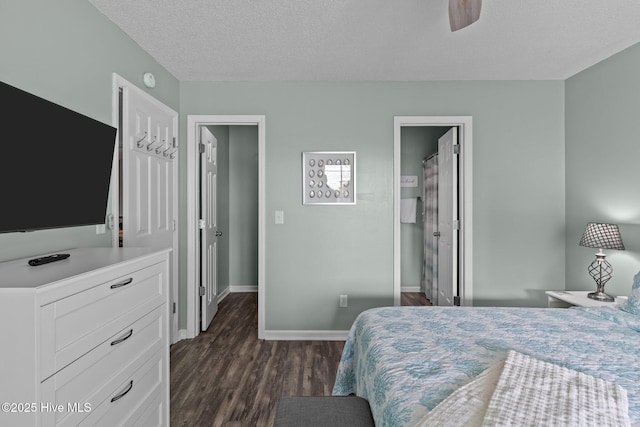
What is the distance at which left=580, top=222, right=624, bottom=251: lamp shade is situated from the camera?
7.80 feet

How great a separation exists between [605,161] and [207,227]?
3.76m

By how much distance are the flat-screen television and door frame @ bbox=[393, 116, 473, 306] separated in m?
2.41

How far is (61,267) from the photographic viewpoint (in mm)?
1241

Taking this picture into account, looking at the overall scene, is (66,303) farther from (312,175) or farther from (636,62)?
(636,62)

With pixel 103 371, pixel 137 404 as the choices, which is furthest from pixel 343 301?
pixel 103 371

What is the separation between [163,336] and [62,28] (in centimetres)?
177

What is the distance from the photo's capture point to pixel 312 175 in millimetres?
3227

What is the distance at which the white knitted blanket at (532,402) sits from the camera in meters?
0.85

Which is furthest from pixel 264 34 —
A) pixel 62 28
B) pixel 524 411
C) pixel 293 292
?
pixel 524 411

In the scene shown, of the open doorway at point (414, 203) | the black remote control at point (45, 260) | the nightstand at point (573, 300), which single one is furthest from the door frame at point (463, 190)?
the black remote control at point (45, 260)

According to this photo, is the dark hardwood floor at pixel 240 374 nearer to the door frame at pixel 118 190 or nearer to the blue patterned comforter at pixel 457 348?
the door frame at pixel 118 190

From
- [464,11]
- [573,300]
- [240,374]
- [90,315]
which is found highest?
[464,11]

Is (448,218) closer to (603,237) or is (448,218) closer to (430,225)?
(430,225)

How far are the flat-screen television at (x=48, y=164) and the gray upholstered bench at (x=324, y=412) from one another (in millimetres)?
1267
